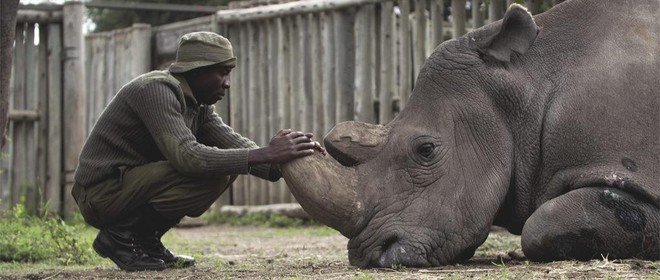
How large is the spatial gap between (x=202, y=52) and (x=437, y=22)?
4.17 m

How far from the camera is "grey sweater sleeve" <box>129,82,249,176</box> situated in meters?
6.27

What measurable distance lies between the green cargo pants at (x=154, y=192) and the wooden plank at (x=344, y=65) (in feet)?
17.4

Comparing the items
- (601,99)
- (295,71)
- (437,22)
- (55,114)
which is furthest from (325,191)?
(55,114)

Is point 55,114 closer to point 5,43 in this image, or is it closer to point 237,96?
point 237,96

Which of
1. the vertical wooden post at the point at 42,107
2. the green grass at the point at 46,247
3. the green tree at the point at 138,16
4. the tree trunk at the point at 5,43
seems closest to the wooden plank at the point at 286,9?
the vertical wooden post at the point at 42,107

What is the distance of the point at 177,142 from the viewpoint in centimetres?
629

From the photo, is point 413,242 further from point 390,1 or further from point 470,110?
point 390,1

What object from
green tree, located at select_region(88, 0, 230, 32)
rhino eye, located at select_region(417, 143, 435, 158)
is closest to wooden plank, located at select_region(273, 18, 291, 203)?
rhino eye, located at select_region(417, 143, 435, 158)

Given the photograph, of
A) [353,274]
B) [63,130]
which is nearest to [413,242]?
[353,274]

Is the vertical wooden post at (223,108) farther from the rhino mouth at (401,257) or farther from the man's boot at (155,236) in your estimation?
the rhino mouth at (401,257)

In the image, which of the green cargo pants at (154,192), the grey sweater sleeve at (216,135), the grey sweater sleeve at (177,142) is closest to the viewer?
the grey sweater sleeve at (177,142)

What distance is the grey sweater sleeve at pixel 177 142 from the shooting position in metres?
6.27

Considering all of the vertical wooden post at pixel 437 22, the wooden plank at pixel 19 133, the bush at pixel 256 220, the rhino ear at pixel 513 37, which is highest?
the rhino ear at pixel 513 37

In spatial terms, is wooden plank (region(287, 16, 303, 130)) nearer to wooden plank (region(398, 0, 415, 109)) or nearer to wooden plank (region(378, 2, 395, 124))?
wooden plank (region(378, 2, 395, 124))
